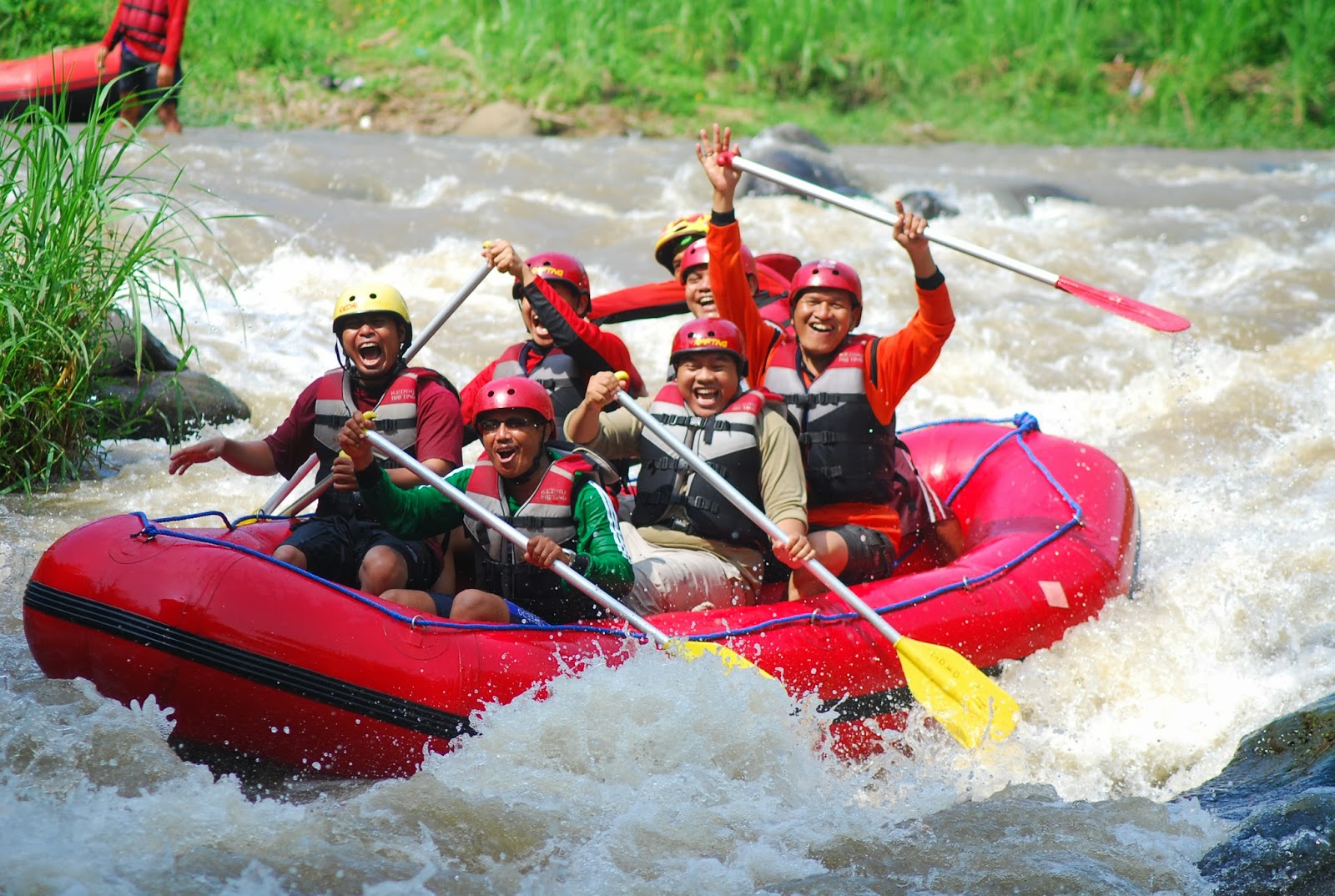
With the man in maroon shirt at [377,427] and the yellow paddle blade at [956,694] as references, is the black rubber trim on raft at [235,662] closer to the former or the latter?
the man in maroon shirt at [377,427]

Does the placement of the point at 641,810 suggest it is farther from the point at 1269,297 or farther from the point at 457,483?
the point at 1269,297

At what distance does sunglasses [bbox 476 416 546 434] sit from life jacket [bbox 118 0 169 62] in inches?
308

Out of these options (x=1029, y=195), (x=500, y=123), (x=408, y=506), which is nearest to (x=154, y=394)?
(x=408, y=506)

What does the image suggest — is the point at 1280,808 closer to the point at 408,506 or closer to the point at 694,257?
the point at 408,506

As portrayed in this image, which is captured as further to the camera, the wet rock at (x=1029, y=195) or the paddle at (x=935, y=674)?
the wet rock at (x=1029, y=195)

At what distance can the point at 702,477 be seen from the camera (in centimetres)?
430

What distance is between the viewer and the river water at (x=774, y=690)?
333 centimetres

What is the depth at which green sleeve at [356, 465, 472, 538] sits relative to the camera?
3885mm

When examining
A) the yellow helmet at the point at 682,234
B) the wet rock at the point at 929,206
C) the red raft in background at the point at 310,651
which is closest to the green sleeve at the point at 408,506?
the red raft in background at the point at 310,651

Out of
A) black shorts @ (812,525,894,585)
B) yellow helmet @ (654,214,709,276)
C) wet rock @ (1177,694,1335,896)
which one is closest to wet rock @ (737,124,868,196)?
yellow helmet @ (654,214,709,276)

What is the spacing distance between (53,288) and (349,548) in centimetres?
219

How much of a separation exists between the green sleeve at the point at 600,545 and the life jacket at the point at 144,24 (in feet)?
26.4

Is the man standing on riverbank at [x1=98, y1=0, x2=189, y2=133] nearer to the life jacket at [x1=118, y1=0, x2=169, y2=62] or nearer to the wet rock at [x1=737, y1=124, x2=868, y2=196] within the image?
the life jacket at [x1=118, y1=0, x2=169, y2=62]

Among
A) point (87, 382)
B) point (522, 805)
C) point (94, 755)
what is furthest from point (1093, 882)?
point (87, 382)
